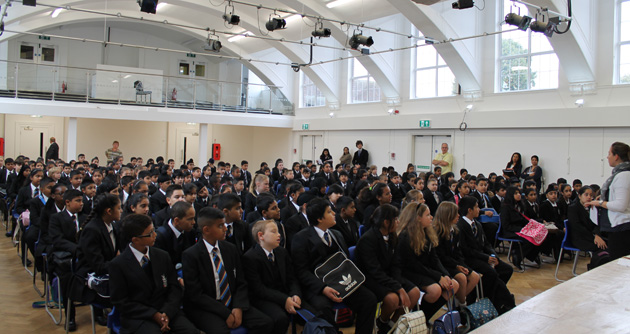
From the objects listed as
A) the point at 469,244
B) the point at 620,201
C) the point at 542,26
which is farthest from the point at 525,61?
the point at 469,244

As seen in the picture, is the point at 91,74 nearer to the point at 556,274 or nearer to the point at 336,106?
the point at 336,106

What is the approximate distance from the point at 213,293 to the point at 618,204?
3661 millimetres

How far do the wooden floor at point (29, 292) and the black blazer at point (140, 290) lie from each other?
4.63ft

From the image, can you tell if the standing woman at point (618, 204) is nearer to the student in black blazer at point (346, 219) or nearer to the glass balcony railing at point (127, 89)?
the student in black blazer at point (346, 219)

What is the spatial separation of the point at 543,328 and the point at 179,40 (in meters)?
21.3

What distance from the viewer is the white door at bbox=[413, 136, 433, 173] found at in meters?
14.3

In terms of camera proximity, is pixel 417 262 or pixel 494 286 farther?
pixel 494 286

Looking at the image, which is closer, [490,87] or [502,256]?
[502,256]

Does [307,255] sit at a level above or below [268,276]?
above

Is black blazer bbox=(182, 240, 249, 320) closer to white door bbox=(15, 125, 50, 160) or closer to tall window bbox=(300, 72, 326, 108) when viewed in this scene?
tall window bbox=(300, 72, 326, 108)

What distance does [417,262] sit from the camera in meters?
4.17

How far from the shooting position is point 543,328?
1969mm

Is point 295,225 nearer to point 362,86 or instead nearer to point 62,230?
point 62,230

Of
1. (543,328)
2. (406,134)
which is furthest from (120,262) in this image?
(406,134)
